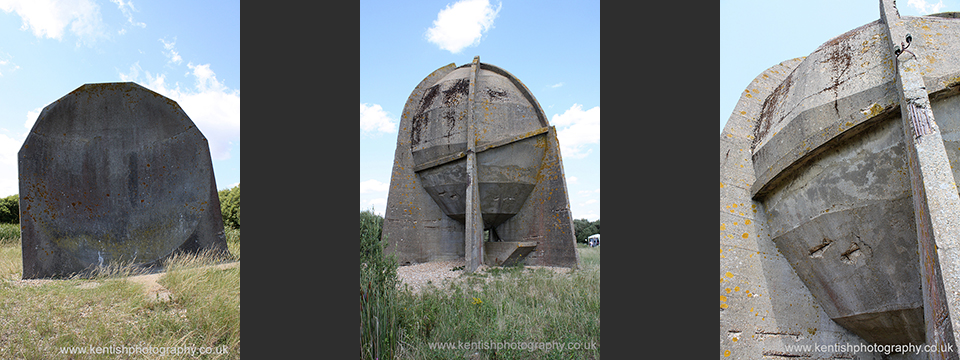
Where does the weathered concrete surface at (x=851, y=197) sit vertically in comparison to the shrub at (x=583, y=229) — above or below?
above

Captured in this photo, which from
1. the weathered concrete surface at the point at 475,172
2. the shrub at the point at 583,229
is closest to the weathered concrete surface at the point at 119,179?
the weathered concrete surface at the point at 475,172

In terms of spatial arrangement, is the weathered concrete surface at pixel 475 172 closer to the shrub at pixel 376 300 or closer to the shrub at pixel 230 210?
the shrub at pixel 376 300

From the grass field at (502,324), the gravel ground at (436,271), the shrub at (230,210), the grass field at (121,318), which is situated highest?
the shrub at (230,210)

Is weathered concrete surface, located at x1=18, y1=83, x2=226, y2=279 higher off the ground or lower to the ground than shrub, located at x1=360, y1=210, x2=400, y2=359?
higher

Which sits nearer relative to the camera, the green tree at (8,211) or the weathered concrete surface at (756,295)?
the weathered concrete surface at (756,295)

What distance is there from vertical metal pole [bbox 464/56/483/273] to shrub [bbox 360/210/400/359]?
442 cm

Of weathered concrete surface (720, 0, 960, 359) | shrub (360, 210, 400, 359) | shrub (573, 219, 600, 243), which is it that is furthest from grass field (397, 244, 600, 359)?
shrub (573, 219, 600, 243)

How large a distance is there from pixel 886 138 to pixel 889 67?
0.58 metres

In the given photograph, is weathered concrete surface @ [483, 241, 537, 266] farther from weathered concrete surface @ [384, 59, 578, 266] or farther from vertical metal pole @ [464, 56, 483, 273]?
vertical metal pole @ [464, 56, 483, 273]

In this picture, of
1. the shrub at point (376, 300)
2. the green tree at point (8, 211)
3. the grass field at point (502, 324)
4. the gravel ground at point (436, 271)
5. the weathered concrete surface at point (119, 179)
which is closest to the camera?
the shrub at point (376, 300)

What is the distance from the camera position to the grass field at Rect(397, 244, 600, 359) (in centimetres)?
384

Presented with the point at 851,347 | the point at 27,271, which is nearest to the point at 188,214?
the point at 27,271

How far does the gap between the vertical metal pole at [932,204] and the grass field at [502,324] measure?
7.55 ft

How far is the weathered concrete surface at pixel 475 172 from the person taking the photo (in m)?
9.54
